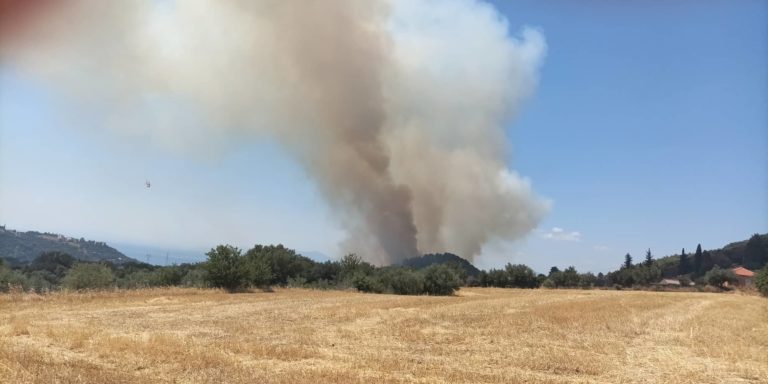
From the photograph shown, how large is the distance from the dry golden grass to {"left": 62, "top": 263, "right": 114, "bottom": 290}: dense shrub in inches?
759

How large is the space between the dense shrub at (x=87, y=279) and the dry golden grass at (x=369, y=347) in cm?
1927

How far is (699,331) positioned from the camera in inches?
A: 814

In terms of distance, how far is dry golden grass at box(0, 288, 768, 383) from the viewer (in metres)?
10.9

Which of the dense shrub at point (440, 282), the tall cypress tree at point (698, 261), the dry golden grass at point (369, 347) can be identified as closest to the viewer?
the dry golden grass at point (369, 347)

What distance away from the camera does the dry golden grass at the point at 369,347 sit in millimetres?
10914

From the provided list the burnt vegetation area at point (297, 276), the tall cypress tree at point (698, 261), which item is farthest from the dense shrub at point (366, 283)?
the tall cypress tree at point (698, 261)

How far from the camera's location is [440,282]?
56.6 meters

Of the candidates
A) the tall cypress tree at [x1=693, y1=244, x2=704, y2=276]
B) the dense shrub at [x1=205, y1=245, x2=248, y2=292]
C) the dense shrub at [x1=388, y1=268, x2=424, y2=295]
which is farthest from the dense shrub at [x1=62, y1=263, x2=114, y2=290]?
the tall cypress tree at [x1=693, y1=244, x2=704, y2=276]

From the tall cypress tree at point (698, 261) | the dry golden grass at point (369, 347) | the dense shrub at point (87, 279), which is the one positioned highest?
the tall cypress tree at point (698, 261)

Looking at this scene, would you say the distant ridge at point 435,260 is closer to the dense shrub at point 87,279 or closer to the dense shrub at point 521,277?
the dense shrub at point 521,277

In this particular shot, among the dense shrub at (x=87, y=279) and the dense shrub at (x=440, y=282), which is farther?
the dense shrub at (x=440, y=282)

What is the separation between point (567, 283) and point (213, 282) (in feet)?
219

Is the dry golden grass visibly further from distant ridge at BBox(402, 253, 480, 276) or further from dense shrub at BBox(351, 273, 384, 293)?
distant ridge at BBox(402, 253, 480, 276)

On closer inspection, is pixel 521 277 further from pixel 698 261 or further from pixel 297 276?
pixel 698 261
